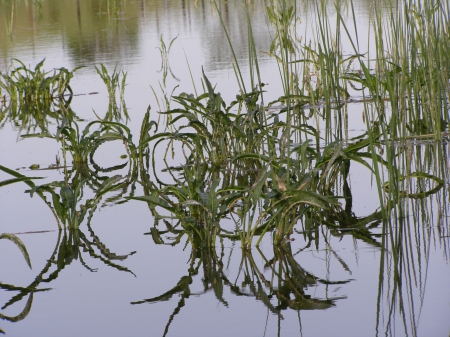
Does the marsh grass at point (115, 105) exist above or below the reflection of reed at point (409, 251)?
above

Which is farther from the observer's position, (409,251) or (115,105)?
(115,105)

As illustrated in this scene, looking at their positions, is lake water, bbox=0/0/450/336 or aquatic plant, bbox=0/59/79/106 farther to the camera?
aquatic plant, bbox=0/59/79/106

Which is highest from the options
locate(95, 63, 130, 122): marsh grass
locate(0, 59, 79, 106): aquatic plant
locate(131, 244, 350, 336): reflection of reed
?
locate(0, 59, 79, 106): aquatic plant

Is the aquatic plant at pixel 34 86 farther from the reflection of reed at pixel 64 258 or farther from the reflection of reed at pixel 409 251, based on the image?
the reflection of reed at pixel 409 251

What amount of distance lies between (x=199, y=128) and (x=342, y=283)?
142 cm

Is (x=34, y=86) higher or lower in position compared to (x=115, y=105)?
higher

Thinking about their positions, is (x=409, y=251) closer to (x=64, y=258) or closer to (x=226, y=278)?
(x=226, y=278)

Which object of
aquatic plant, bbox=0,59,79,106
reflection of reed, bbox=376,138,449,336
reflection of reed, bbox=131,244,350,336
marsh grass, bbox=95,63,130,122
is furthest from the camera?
aquatic plant, bbox=0,59,79,106

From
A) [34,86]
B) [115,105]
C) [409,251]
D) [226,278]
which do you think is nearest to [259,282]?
[226,278]

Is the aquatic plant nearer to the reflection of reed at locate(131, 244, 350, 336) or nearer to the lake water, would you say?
the lake water

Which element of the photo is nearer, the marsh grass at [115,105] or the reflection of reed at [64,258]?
the reflection of reed at [64,258]

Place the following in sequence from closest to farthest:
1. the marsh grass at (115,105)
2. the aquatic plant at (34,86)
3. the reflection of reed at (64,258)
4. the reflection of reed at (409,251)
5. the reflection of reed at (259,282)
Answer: the reflection of reed at (409,251), the reflection of reed at (259,282), the reflection of reed at (64,258), the marsh grass at (115,105), the aquatic plant at (34,86)

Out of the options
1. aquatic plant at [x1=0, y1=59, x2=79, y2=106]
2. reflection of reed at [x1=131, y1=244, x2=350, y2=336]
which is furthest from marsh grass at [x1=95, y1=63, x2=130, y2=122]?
reflection of reed at [x1=131, y1=244, x2=350, y2=336]

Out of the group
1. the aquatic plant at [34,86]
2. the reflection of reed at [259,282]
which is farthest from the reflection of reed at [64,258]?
the aquatic plant at [34,86]
